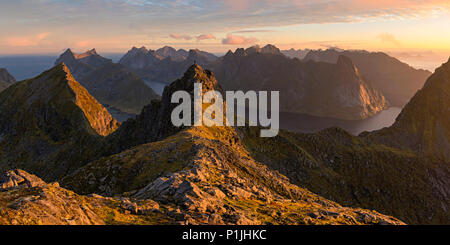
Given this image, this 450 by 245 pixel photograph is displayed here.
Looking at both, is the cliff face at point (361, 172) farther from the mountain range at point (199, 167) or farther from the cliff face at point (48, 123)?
the cliff face at point (48, 123)

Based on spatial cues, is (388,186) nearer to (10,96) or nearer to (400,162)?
(400,162)

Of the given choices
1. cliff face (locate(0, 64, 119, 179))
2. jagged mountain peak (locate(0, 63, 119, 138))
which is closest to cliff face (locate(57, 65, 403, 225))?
cliff face (locate(0, 64, 119, 179))

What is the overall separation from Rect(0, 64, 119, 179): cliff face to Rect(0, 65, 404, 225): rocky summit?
7818 cm

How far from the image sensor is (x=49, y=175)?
109000 millimetres

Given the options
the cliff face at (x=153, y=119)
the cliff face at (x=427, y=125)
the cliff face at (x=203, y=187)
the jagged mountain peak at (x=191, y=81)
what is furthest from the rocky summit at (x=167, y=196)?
the cliff face at (x=427, y=125)

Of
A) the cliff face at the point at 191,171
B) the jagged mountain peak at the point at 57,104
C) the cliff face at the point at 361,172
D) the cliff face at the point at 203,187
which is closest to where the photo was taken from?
the cliff face at the point at 191,171

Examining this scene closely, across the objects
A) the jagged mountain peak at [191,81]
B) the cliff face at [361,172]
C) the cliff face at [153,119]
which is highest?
the jagged mountain peak at [191,81]

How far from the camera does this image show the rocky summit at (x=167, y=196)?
55.9ft

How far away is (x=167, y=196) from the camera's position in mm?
25297

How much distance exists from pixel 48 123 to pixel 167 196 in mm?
153771

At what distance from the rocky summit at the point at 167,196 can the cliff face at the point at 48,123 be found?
78.2 m

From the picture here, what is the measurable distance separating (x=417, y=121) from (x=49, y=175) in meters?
235

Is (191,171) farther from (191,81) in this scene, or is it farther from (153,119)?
(191,81)

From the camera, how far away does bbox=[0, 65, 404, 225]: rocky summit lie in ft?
55.9
